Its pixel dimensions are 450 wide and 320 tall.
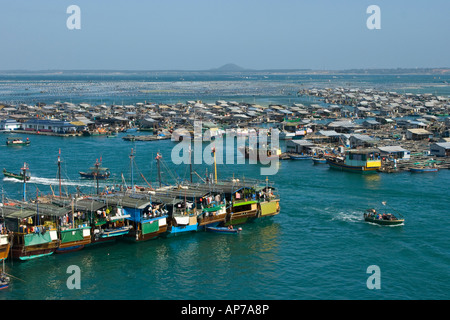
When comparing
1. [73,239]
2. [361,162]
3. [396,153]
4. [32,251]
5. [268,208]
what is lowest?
[32,251]

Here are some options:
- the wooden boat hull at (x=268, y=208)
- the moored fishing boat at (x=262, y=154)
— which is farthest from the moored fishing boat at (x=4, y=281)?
the moored fishing boat at (x=262, y=154)

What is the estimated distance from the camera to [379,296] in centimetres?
1515

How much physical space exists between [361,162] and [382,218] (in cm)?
1099

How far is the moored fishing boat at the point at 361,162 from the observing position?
31.7 metres

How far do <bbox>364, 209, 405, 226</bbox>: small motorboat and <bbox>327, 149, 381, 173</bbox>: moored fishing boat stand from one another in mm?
10267

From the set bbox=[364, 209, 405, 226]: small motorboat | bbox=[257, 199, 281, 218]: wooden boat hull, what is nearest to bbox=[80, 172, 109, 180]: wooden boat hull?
bbox=[257, 199, 281, 218]: wooden boat hull

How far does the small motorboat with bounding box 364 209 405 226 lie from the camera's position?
21031 millimetres

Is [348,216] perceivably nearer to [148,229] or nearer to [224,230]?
[224,230]

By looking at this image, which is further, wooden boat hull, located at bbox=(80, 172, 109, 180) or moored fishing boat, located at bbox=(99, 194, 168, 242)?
wooden boat hull, located at bbox=(80, 172, 109, 180)

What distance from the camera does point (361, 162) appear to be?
104ft

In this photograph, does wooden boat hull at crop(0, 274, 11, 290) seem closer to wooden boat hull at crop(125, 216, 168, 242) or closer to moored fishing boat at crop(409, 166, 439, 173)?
wooden boat hull at crop(125, 216, 168, 242)

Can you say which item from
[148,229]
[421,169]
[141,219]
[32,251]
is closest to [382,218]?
[148,229]

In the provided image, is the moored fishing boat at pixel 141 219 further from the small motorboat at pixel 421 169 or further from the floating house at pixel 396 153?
the floating house at pixel 396 153
